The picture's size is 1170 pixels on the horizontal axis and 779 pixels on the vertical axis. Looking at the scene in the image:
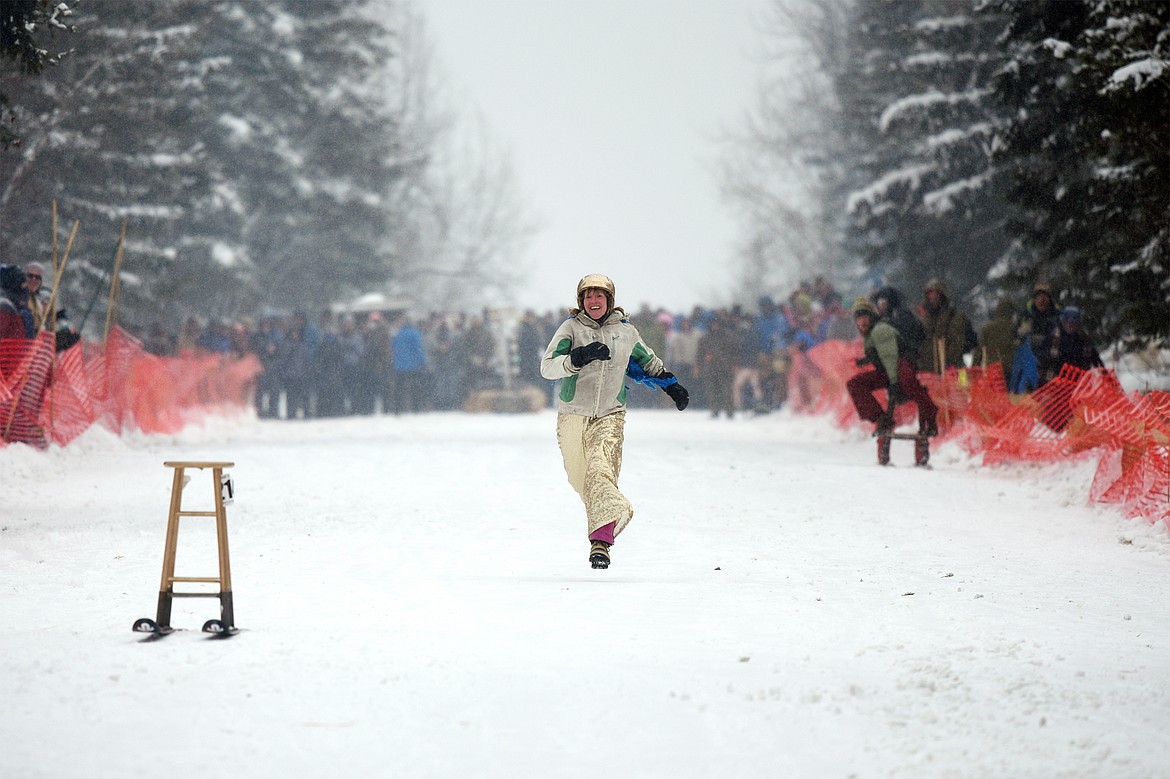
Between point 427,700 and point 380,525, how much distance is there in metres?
6.07

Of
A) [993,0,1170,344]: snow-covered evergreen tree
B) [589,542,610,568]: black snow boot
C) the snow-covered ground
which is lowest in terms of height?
the snow-covered ground

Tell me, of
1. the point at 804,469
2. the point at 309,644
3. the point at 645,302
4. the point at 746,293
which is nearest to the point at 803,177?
the point at 746,293

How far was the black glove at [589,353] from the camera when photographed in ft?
31.6

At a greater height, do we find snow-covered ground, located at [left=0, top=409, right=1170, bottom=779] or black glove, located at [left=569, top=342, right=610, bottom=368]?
black glove, located at [left=569, top=342, right=610, bottom=368]

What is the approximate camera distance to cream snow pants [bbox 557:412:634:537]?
970 centimetres

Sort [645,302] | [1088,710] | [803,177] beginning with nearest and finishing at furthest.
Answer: [1088,710] → [645,302] → [803,177]

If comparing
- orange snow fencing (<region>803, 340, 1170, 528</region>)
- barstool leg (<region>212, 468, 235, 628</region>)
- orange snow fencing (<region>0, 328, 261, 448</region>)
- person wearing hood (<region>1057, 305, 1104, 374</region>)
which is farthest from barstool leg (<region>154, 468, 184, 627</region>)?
person wearing hood (<region>1057, 305, 1104, 374</region>)

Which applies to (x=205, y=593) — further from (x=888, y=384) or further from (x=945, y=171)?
(x=945, y=171)

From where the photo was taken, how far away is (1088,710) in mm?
5988

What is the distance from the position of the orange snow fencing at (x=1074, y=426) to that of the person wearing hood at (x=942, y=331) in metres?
0.31

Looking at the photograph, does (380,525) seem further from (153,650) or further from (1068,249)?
(1068,249)

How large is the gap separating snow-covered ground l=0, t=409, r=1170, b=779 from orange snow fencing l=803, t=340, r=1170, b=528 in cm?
30

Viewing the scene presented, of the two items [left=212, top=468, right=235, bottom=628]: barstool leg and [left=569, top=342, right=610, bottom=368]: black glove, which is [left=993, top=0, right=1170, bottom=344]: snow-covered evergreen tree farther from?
[left=212, top=468, right=235, bottom=628]: barstool leg

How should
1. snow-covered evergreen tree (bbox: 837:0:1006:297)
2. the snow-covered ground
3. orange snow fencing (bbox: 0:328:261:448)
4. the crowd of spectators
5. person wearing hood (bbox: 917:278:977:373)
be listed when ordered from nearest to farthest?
the snow-covered ground, orange snow fencing (bbox: 0:328:261:448), person wearing hood (bbox: 917:278:977:373), snow-covered evergreen tree (bbox: 837:0:1006:297), the crowd of spectators
